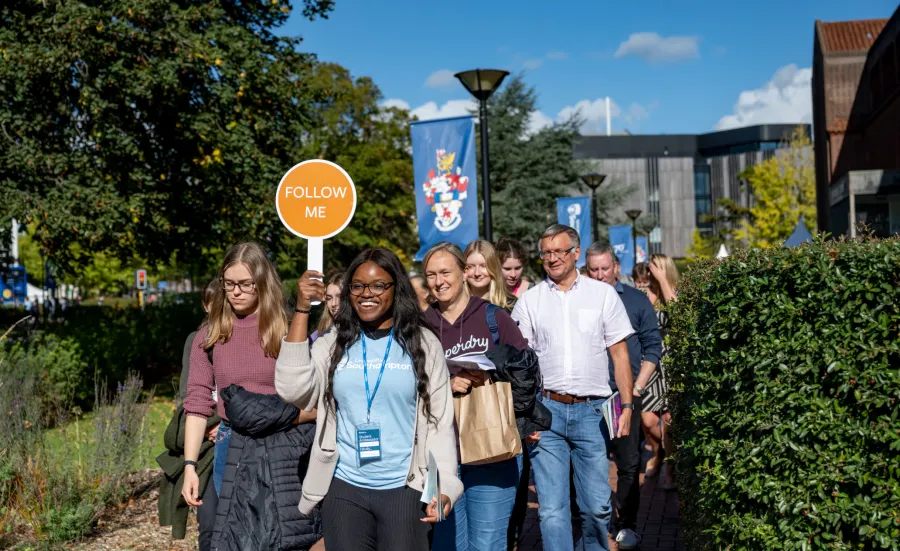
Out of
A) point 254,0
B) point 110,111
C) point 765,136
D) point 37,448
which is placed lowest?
point 37,448

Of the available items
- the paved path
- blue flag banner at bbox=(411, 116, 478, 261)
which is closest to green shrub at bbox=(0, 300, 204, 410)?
blue flag banner at bbox=(411, 116, 478, 261)

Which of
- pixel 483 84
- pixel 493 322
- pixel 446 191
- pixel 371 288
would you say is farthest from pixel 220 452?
pixel 483 84

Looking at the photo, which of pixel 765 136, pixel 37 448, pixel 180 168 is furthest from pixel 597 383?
pixel 765 136

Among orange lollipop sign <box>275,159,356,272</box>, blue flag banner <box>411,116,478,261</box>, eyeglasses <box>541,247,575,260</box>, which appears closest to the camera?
eyeglasses <box>541,247,575,260</box>

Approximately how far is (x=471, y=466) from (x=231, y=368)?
1.31 meters

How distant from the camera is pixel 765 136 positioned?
352 ft

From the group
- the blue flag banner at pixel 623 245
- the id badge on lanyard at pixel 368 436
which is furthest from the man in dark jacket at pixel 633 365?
the blue flag banner at pixel 623 245

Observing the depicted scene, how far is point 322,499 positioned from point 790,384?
1.86m

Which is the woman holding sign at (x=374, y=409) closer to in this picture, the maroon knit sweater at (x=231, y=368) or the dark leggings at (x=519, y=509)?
the maroon knit sweater at (x=231, y=368)

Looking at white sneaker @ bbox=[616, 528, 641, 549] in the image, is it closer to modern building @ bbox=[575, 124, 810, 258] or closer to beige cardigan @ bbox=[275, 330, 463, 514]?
beige cardigan @ bbox=[275, 330, 463, 514]

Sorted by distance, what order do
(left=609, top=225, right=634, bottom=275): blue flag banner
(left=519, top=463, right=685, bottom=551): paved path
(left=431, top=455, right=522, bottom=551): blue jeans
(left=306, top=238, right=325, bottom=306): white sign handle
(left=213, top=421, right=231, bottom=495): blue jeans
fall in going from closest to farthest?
(left=213, top=421, right=231, bottom=495): blue jeans → (left=431, top=455, right=522, bottom=551): blue jeans → (left=306, top=238, right=325, bottom=306): white sign handle → (left=519, top=463, right=685, bottom=551): paved path → (left=609, top=225, right=634, bottom=275): blue flag banner

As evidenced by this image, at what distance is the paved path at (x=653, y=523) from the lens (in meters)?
6.52

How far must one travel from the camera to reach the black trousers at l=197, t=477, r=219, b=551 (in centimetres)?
431

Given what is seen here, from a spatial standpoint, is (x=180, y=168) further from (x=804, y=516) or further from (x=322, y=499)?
(x=804, y=516)
